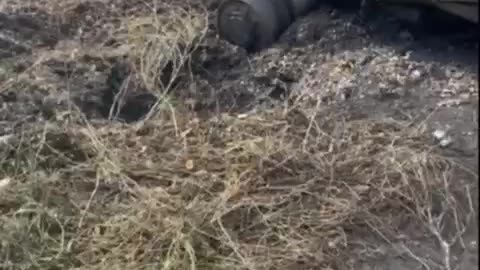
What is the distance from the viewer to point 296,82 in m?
4.21

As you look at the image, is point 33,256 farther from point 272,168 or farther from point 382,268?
point 382,268

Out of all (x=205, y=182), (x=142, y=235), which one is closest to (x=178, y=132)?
(x=205, y=182)

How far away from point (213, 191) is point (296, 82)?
36.9 inches

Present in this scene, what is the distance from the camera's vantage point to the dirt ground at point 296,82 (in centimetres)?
324

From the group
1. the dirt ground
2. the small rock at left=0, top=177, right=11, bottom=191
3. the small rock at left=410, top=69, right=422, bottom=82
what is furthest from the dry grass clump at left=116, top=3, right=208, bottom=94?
the small rock at left=410, top=69, right=422, bottom=82

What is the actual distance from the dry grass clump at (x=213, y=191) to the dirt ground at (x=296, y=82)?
0.03 metres

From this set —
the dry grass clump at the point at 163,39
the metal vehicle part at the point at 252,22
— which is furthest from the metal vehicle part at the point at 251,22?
the dry grass clump at the point at 163,39

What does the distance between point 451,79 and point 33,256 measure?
5.86ft

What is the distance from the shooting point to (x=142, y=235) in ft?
10.7

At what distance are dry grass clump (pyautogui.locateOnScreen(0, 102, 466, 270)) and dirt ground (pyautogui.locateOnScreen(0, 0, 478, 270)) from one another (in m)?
0.03

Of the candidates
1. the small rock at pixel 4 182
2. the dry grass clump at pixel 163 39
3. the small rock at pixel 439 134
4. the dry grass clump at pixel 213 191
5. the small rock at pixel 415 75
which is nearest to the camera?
the dry grass clump at pixel 213 191

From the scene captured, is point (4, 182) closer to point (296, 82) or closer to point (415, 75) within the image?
point (296, 82)

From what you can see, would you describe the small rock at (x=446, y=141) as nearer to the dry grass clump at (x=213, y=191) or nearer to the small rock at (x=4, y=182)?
the dry grass clump at (x=213, y=191)

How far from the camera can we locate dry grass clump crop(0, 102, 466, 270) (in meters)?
3.19
